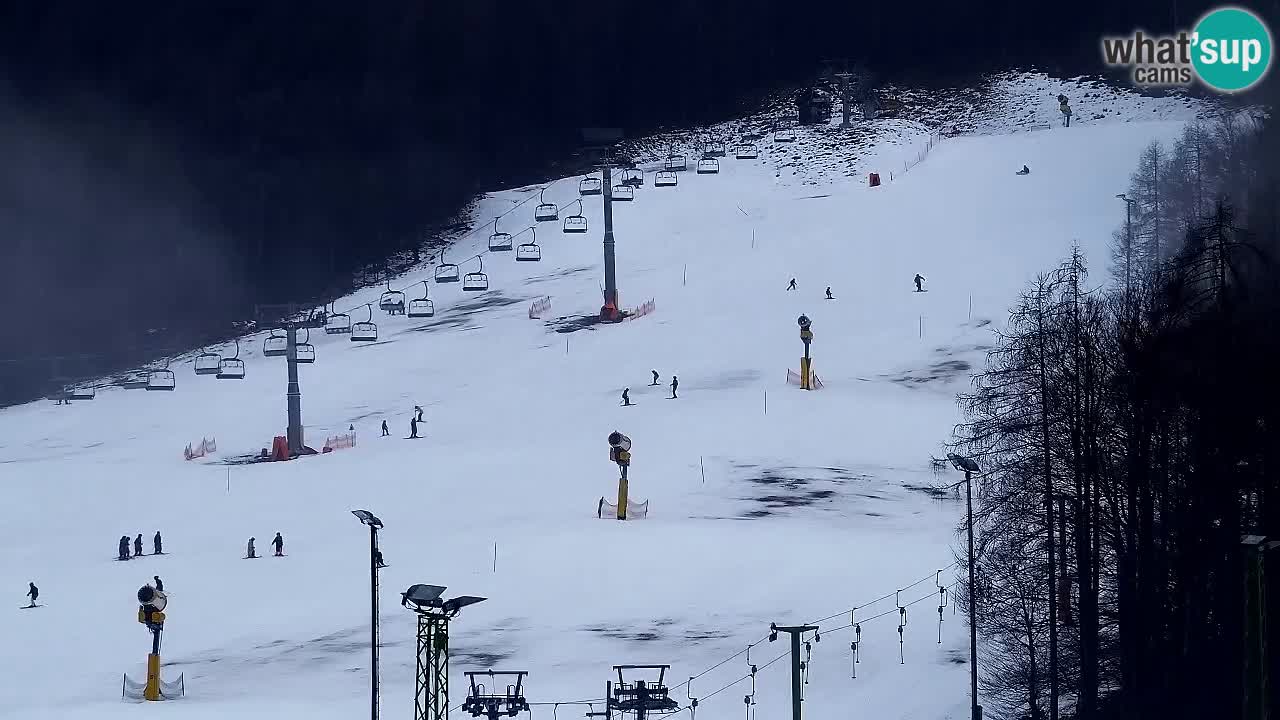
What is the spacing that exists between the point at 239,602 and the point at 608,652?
964 cm

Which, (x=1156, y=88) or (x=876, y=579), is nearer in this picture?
(x=876, y=579)

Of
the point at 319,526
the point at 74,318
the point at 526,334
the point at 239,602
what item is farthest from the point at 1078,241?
the point at 74,318

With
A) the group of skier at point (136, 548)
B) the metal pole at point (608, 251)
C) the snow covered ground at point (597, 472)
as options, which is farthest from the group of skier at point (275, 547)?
the metal pole at point (608, 251)

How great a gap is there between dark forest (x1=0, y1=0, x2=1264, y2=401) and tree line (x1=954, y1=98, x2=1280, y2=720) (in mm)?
65178

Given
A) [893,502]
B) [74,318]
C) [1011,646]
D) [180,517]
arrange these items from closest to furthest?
[1011,646]
[893,502]
[180,517]
[74,318]

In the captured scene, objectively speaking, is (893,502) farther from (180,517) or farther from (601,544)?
→ (180,517)

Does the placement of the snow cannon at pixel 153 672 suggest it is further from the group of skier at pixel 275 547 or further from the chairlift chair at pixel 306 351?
the chairlift chair at pixel 306 351

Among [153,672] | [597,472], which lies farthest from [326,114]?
[153,672]

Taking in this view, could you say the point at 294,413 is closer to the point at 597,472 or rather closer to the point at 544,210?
the point at 597,472

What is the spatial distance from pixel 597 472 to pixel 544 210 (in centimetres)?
4220

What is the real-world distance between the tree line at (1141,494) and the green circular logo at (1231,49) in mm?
52949

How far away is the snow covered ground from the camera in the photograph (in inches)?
1286

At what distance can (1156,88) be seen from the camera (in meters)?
102

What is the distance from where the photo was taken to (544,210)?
296 feet
